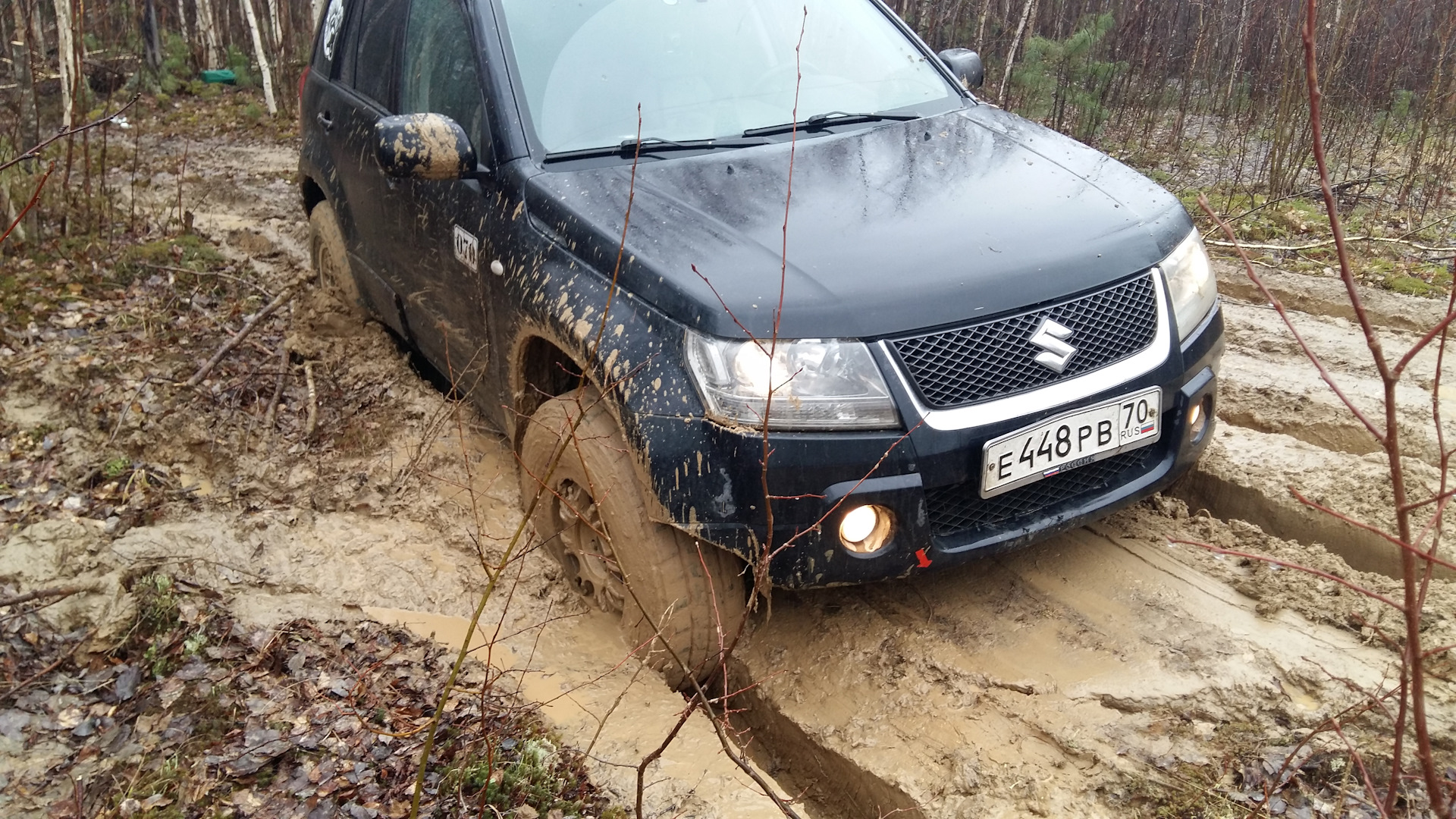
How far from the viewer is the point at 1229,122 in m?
9.49

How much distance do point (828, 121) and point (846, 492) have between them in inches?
55.3

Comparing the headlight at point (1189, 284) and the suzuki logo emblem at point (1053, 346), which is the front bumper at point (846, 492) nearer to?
the suzuki logo emblem at point (1053, 346)

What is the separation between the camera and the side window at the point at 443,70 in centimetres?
309

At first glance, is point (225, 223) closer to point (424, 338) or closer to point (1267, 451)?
point (424, 338)

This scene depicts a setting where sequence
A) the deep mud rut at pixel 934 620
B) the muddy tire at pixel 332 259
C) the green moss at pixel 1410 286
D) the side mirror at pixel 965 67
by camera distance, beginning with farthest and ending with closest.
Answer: the green moss at pixel 1410 286
the muddy tire at pixel 332 259
the side mirror at pixel 965 67
the deep mud rut at pixel 934 620

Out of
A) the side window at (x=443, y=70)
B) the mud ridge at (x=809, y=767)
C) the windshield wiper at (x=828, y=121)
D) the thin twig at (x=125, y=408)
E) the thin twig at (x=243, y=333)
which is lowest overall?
the mud ridge at (x=809, y=767)

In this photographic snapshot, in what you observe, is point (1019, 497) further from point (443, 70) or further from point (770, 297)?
point (443, 70)

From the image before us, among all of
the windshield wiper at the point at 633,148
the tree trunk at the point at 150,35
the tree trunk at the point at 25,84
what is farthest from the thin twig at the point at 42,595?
the tree trunk at the point at 150,35

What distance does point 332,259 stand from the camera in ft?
14.6

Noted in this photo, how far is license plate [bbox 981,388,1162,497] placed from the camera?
2352 millimetres

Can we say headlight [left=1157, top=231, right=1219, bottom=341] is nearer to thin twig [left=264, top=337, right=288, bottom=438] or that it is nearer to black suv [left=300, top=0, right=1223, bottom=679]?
black suv [left=300, top=0, right=1223, bottom=679]

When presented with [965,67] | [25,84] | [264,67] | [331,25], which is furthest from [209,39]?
[965,67]

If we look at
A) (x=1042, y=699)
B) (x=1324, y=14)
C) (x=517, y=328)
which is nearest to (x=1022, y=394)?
(x=1042, y=699)

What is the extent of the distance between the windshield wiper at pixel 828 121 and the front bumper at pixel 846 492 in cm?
114
